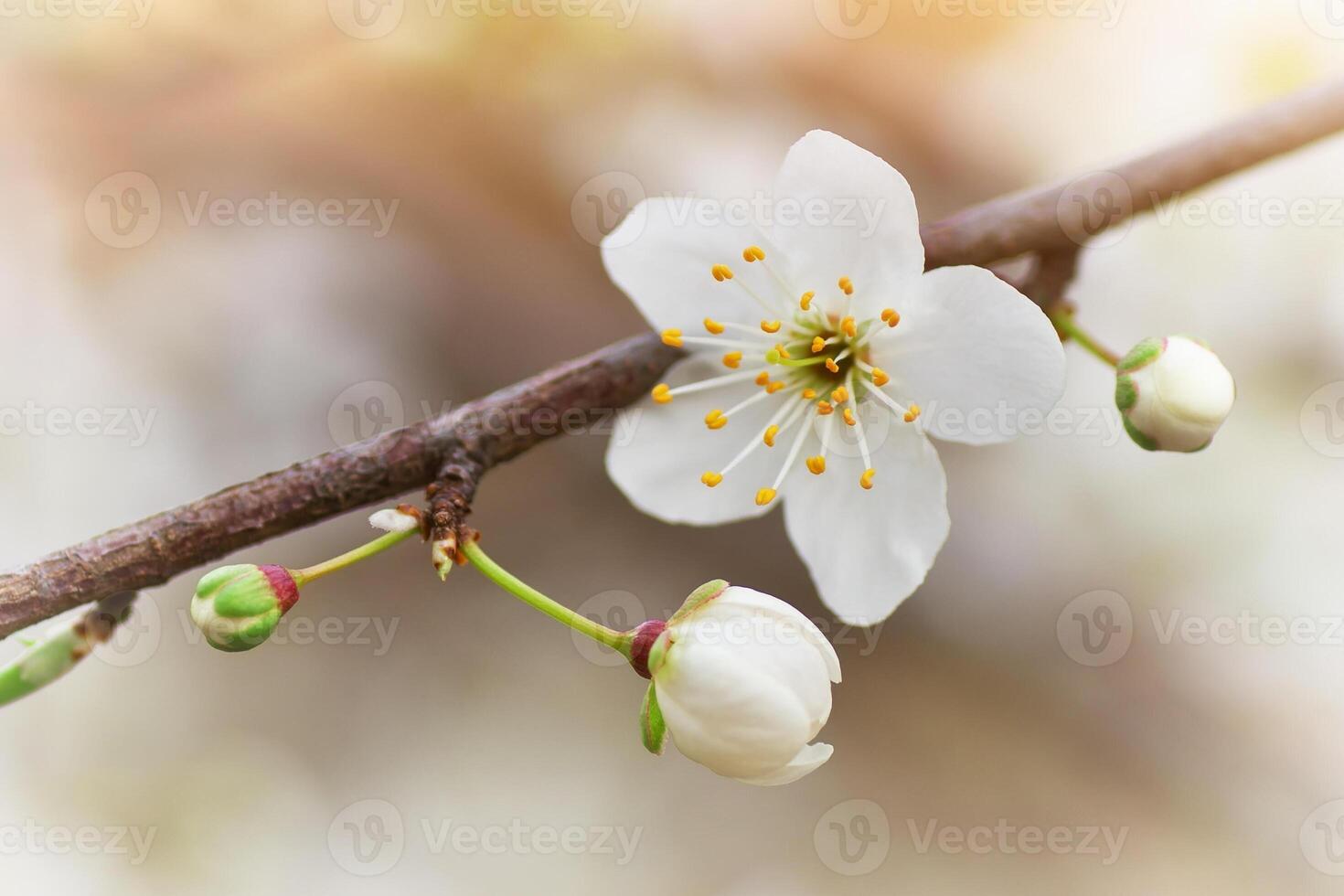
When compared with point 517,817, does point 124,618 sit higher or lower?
higher

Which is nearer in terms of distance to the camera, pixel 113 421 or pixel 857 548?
pixel 857 548

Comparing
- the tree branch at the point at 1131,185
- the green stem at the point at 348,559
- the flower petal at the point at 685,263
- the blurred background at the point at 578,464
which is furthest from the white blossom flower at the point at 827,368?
the blurred background at the point at 578,464

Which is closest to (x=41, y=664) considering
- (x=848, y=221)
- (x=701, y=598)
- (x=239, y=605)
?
(x=239, y=605)

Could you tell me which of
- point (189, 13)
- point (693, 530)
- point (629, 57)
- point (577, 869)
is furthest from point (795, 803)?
point (189, 13)

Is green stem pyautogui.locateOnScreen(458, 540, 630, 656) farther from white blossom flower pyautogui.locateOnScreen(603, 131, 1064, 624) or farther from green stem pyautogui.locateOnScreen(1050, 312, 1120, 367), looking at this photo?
green stem pyautogui.locateOnScreen(1050, 312, 1120, 367)

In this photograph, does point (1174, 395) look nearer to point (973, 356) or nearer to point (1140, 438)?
point (1140, 438)

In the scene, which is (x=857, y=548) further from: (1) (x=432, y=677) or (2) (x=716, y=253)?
(1) (x=432, y=677)

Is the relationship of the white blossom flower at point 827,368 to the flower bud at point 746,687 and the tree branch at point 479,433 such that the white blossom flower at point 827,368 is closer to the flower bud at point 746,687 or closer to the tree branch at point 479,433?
the tree branch at point 479,433

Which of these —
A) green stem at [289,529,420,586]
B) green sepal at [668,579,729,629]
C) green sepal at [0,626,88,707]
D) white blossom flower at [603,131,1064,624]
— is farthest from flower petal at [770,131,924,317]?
green sepal at [0,626,88,707]
